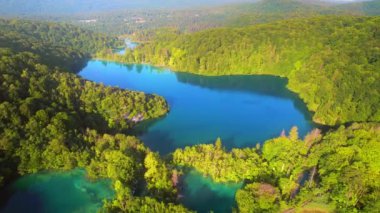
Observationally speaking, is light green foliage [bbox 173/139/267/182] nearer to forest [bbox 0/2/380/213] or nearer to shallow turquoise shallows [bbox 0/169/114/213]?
forest [bbox 0/2/380/213]

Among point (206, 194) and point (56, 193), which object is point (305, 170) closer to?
point (206, 194)

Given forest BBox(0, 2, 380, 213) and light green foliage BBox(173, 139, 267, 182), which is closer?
forest BBox(0, 2, 380, 213)

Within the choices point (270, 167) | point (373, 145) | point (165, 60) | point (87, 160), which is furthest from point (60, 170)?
point (165, 60)

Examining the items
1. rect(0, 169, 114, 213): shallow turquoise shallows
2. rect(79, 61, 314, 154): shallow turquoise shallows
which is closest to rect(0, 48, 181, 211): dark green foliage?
rect(0, 169, 114, 213): shallow turquoise shallows

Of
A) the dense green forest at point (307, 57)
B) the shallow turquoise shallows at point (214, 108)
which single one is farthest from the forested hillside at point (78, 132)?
the dense green forest at point (307, 57)

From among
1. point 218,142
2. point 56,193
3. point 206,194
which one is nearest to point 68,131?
point 56,193

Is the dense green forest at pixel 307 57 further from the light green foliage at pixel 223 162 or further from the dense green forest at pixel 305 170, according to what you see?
the light green foliage at pixel 223 162

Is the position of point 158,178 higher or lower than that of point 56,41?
lower
